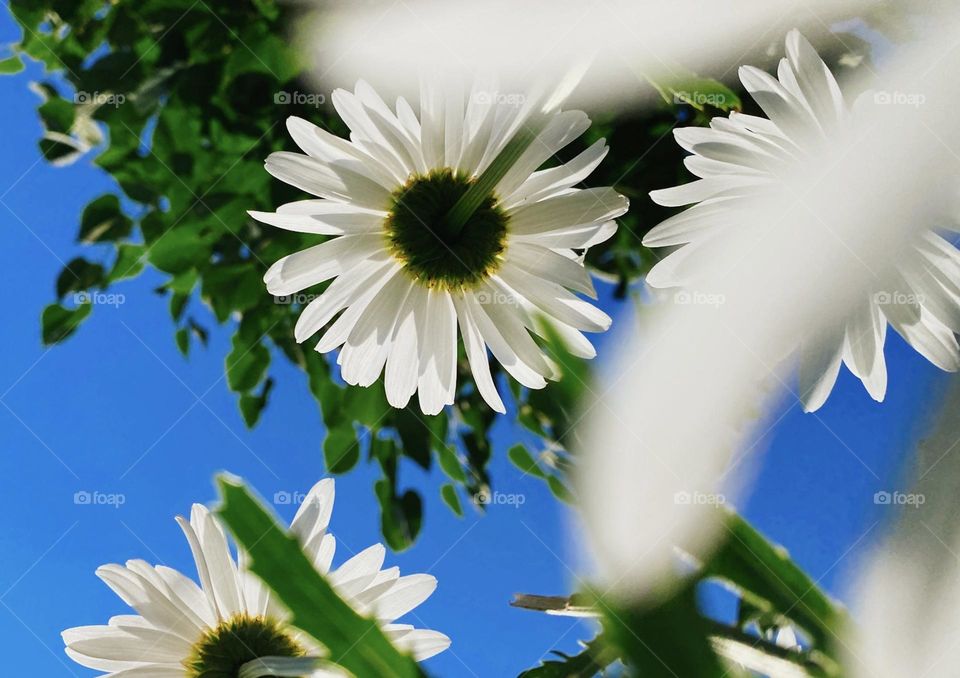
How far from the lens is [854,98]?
45cm

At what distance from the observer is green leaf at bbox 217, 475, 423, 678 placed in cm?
10

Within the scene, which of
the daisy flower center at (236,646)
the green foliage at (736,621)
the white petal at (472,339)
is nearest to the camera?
the green foliage at (736,621)

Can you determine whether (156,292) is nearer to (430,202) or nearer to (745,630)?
(430,202)

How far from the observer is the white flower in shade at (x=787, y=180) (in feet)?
1.21

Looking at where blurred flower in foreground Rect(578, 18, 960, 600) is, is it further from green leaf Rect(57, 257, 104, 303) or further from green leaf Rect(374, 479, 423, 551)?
green leaf Rect(57, 257, 104, 303)

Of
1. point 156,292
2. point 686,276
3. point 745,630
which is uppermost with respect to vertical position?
point 156,292

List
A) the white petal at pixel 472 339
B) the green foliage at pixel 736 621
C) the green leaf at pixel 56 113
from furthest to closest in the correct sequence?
the green leaf at pixel 56 113
the white petal at pixel 472 339
the green foliage at pixel 736 621

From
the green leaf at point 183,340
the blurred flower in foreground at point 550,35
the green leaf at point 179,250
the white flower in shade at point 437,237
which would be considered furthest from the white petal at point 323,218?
the green leaf at point 183,340

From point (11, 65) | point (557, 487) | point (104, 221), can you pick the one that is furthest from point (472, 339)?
point (11, 65)

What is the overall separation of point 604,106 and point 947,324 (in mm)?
265

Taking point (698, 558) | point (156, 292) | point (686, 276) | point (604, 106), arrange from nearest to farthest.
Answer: point (698, 558) → point (686, 276) → point (604, 106) → point (156, 292)

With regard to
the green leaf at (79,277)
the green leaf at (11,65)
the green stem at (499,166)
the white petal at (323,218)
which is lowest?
the green stem at (499,166)

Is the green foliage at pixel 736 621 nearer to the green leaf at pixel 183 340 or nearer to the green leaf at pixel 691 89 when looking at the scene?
the green leaf at pixel 691 89

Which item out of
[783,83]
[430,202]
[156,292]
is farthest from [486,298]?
[156,292]
